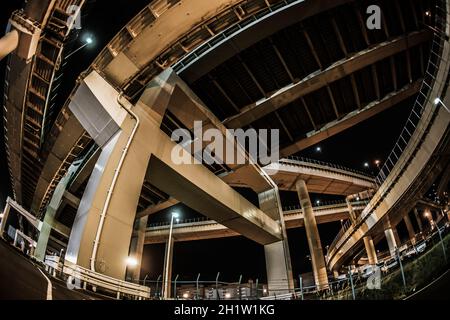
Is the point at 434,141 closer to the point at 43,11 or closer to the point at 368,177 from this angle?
the point at 43,11

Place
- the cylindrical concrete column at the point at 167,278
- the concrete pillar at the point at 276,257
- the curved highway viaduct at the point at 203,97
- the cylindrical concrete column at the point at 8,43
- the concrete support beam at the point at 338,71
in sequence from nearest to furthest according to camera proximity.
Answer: the cylindrical concrete column at the point at 8,43 → the curved highway viaduct at the point at 203,97 → the cylindrical concrete column at the point at 167,278 → the concrete pillar at the point at 276,257 → the concrete support beam at the point at 338,71

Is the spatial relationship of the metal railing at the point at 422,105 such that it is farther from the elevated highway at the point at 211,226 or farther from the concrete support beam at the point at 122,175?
the elevated highway at the point at 211,226

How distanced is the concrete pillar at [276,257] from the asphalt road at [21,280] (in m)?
10.8

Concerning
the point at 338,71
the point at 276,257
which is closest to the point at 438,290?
the point at 276,257

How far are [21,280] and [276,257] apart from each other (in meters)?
14.5

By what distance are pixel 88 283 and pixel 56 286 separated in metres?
1.47

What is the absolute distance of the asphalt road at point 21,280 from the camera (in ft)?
17.0

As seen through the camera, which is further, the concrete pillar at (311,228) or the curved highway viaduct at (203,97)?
the concrete pillar at (311,228)

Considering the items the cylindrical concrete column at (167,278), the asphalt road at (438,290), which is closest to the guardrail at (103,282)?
the cylindrical concrete column at (167,278)

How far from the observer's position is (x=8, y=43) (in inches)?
408

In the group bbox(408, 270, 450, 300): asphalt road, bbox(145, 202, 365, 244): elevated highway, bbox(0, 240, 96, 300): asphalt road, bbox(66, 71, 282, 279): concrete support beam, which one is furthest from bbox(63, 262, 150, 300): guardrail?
bbox(145, 202, 365, 244): elevated highway

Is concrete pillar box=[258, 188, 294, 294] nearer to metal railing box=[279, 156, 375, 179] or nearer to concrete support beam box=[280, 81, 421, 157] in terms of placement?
concrete support beam box=[280, 81, 421, 157]
